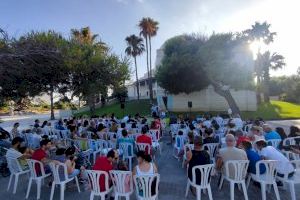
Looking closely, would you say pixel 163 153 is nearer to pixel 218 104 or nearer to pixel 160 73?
pixel 160 73

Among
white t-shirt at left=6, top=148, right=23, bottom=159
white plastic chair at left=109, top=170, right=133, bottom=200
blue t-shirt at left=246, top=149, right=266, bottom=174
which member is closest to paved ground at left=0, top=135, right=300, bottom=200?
blue t-shirt at left=246, top=149, right=266, bottom=174

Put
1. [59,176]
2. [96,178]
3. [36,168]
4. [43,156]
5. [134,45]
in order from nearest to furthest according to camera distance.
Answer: [96,178], [59,176], [36,168], [43,156], [134,45]

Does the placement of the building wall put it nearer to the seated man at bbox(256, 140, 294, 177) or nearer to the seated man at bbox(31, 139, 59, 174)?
the seated man at bbox(31, 139, 59, 174)

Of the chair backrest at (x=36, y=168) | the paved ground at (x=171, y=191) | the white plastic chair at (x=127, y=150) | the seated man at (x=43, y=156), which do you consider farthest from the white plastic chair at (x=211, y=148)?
the chair backrest at (x=36, y=168)

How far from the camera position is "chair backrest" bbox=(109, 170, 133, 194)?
5871 millimetres

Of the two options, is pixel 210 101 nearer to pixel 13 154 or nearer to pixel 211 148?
pixel 211 148

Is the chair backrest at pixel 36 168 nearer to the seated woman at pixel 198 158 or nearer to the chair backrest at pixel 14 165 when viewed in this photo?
the chair backrest at pixel 14 165

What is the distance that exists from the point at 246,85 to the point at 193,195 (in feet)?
81.1

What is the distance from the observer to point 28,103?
38.6 feet

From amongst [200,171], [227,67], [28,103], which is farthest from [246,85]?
[200,171]

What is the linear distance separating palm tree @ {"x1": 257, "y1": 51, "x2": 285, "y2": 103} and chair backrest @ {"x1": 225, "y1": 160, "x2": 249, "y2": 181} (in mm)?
37310

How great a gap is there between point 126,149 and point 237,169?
14.1 feet

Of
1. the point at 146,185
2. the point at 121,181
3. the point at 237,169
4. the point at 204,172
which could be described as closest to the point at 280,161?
the point at 237,169

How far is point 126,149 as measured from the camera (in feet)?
31.6
